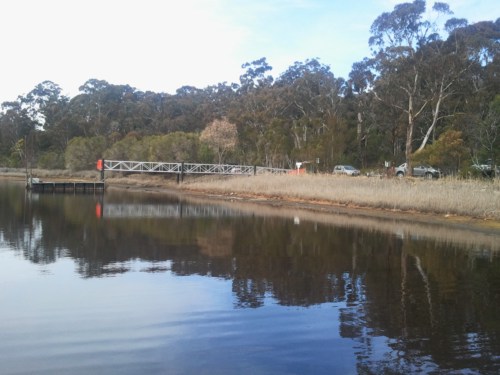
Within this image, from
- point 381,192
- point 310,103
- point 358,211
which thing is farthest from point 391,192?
point 310,103

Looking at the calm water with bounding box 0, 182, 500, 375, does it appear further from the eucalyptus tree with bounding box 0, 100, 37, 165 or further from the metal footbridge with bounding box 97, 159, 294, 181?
the eucalyptus tree with bounding box 0, 100, 37, 165

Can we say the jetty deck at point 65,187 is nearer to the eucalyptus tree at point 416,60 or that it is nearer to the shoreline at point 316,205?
the shoreline at point 316,205

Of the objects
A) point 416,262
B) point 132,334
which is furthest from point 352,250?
point 132,334

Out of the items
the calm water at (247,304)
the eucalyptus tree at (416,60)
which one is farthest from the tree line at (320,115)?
the calm water at (247,304)

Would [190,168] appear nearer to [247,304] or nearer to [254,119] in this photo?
[254,119]

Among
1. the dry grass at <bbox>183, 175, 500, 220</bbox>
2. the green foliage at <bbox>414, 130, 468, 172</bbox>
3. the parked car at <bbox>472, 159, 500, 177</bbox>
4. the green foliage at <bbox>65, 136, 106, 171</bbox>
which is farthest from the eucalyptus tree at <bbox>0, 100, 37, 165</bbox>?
the parked car at <bbox>472, 159, 500, 177</bbox>

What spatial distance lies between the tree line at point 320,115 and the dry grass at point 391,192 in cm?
850

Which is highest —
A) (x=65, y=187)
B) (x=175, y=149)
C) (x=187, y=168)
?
(x=175, y=149)

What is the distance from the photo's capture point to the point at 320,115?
67.0 metres

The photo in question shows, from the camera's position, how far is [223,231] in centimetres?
2023

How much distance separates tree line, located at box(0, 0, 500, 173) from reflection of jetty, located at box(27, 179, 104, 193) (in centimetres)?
1559

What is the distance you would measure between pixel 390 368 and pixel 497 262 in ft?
29.7

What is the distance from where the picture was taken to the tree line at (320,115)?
47.5m

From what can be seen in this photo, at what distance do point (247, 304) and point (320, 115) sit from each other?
59.7 metres
